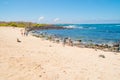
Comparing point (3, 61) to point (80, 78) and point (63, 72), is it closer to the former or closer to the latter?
point (63, 72)

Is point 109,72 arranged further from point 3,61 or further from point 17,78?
point 3,61

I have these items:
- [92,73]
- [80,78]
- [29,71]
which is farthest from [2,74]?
[92,73]

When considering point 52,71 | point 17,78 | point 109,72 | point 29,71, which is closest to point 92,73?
point 109,72

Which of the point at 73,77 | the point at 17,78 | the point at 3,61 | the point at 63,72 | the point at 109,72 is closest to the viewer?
the point at 17,78

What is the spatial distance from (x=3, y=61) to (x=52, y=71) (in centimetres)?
335

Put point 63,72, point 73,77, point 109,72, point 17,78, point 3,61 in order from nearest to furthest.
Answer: point 17,78 < point 73,77 < point 63,72 < point 109,72 < point 3,61

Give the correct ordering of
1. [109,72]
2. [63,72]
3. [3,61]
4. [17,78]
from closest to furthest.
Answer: [17,78] < [63,72] < [109,72] < [3,61]

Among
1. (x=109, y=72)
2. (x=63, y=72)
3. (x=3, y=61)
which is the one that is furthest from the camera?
(x=3, y=61)

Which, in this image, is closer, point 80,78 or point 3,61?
point 80,78

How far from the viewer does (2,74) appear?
934 cm

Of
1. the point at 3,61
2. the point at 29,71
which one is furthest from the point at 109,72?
the point at 3,61

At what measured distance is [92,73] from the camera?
34.0 feet

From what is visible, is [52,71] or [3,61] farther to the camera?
[3,61]

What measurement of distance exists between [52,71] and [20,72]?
170 centimetres
